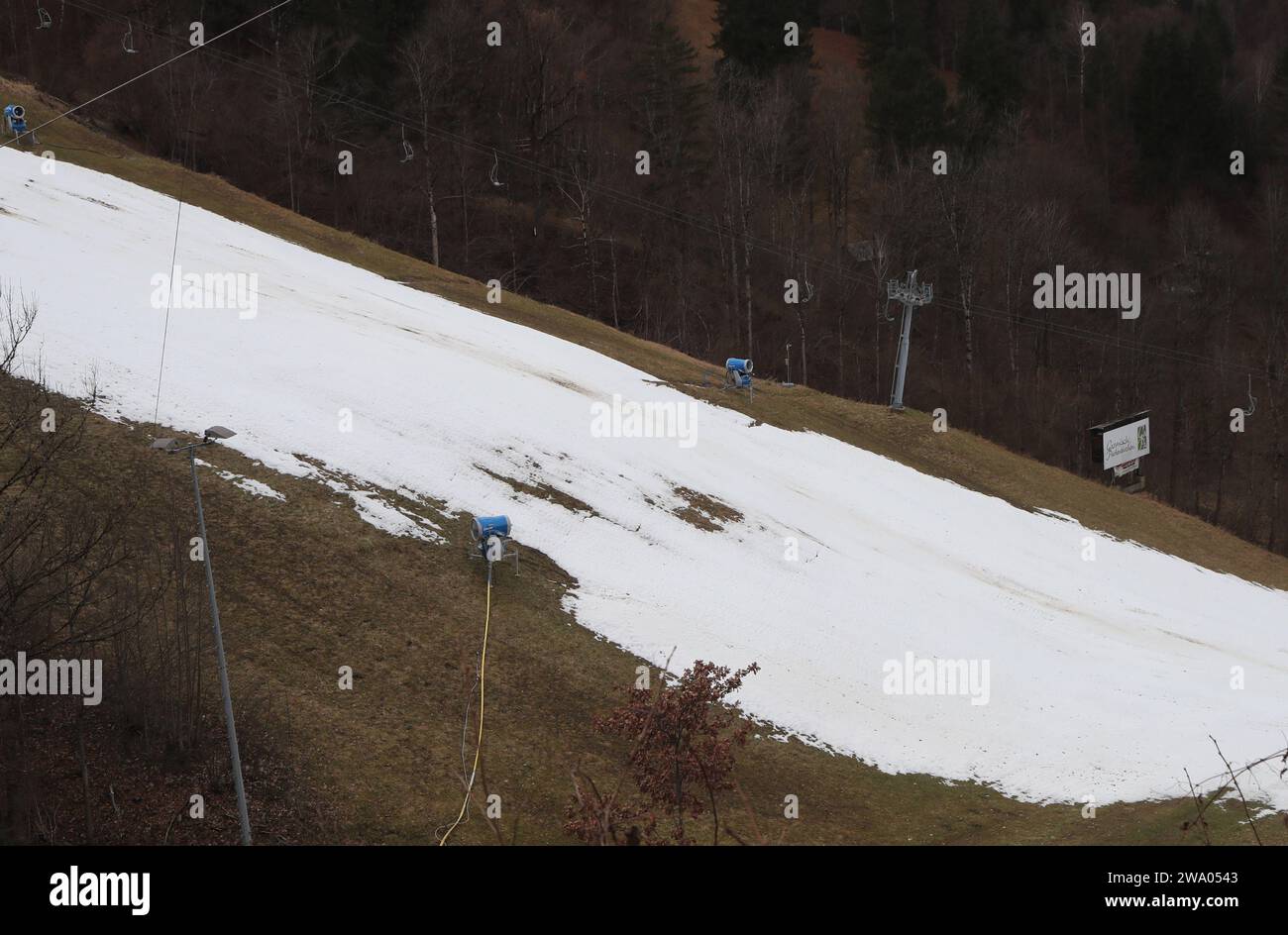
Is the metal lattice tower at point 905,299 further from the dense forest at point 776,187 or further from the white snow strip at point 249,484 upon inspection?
the white snow strip at point 249,484

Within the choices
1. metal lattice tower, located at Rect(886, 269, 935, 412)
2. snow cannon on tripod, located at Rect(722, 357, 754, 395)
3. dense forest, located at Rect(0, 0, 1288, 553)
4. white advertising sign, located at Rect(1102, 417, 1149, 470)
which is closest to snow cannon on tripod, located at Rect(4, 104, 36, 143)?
dense forest, located at Rect(0, 0, 1288, 553)

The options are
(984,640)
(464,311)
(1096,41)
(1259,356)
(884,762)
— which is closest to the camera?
(884,762)

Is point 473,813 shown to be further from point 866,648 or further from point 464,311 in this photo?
point 464,311

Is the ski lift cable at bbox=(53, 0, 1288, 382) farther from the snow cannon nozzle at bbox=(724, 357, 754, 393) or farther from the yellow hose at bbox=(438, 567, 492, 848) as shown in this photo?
the yellow hose at bbox=(438, 567, 492, 848)

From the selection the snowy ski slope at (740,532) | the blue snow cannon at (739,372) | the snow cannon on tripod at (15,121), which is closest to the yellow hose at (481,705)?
the snowy ski slope at (740,532)

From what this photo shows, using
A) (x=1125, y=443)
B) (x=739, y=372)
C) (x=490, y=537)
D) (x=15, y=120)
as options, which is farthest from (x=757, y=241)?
(x=490, y=537)

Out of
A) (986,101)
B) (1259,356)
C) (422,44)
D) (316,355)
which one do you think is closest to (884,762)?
(316,355)
